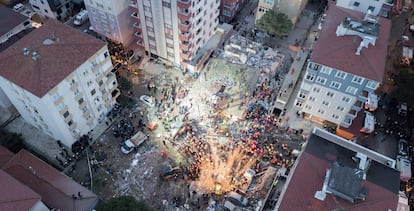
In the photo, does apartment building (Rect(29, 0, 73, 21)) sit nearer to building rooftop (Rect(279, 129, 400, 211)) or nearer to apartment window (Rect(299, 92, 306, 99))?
apartment window (Rect(299, 92, 306, 99))

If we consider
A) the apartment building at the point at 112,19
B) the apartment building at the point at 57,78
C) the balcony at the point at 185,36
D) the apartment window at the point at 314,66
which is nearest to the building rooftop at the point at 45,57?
the apartment building at the point at 57,78

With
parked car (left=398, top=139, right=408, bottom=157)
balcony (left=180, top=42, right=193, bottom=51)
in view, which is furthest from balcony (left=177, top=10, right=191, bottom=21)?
parked car (left=398, top=139, right=408, bottom=157)

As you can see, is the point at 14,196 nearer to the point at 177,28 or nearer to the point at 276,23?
the point at 177,28

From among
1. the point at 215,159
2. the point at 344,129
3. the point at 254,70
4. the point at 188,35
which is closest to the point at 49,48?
the point at 188,35

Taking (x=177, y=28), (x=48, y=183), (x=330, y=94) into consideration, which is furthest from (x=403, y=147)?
(x=48, y=183)

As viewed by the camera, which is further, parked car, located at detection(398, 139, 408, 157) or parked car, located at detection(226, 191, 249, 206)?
parked car, located at detection(398, 139, 408, 157)

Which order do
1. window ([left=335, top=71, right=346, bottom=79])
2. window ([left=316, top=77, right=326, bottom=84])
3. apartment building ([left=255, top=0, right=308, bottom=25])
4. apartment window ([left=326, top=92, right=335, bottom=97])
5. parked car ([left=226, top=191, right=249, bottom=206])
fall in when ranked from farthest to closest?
apartment building ([left=255, top=0, right=308, bottom=25]) → apartment window ([left=326, top=92, right=335, bottom=97]) → window ([left=316, top=77, right=326, bottom=84]) → window ([left=335, top=71, right=346, bottom=79]) → parked car ([left=226, top=191, right=249, bottom=206])

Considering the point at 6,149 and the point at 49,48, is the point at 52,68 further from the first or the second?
the point at 6,149
